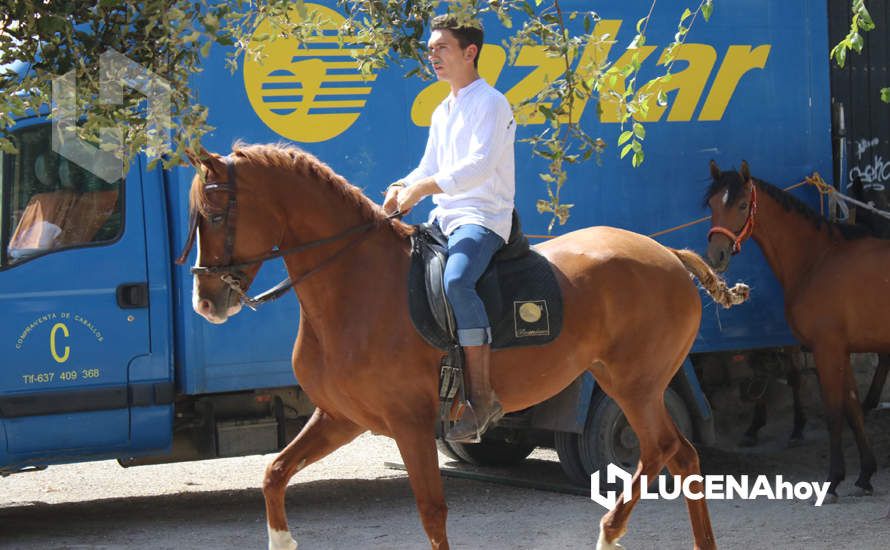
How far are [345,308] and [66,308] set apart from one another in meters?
2.44

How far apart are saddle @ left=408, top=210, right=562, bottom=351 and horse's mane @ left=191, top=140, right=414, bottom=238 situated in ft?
0.62

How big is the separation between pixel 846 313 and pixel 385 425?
4195mm

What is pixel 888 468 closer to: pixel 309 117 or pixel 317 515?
pixel 317 515

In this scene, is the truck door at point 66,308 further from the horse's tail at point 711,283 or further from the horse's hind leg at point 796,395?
the horse's hind leg at point 796,395

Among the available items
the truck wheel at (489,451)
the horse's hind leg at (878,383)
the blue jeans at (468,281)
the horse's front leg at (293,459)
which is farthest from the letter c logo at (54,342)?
the horse's hind leg at (878,383)

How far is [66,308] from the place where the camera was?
6.69 m

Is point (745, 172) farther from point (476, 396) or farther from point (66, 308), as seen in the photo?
point (66, 308)

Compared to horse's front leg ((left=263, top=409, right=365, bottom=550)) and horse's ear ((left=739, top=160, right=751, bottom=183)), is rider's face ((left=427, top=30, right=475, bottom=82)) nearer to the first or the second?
horse's front leg ((left=263, top=409, right=365, bottom=550))

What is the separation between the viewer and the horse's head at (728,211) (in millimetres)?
7762

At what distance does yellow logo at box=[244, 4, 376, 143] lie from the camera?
7.11 metres

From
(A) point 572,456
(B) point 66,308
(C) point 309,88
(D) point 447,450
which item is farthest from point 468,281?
(D) point 447,450

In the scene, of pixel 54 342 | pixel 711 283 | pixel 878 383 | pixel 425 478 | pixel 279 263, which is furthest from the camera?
pixel 878 383

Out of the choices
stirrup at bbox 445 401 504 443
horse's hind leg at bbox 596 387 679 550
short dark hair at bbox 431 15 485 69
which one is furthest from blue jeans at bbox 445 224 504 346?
horse's hind leg at bbox 596 387 679 550

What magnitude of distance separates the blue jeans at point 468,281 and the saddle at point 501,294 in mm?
73
